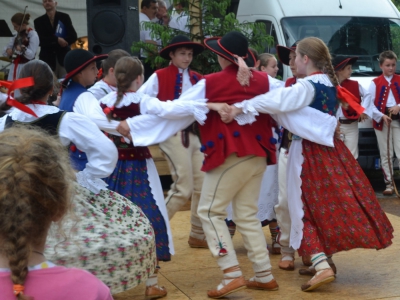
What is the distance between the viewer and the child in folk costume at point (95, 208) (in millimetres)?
3551

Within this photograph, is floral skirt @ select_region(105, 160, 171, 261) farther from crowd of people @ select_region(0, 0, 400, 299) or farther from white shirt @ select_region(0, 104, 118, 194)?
white shirt @ select_region(0, 104, 118, 194)

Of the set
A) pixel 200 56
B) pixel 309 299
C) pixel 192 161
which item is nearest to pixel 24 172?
pixel 309 299

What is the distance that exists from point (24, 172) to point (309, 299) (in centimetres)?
341

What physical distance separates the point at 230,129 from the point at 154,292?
1.18m

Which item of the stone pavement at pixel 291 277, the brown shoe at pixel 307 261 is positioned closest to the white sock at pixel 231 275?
the stone pavement at pixel 291 277

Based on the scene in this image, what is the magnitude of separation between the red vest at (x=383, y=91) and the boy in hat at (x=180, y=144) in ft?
12.5

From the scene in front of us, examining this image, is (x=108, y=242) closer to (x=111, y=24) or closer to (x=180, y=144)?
(x=180, y=144)

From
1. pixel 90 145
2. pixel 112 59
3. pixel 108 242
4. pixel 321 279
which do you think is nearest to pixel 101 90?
pixel 112 59

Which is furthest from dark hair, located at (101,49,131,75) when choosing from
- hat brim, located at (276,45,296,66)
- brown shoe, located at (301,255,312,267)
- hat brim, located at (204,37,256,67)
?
brown shoe, located at (301,255,312,267)

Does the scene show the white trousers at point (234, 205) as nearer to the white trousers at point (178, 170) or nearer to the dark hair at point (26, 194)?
the white trousers at point (178, 170)

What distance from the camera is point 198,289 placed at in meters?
5.23

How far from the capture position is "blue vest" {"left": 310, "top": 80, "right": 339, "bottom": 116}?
4.96 metres

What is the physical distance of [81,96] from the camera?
488cm

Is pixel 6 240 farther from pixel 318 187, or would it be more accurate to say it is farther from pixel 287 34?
pixel 287 34
